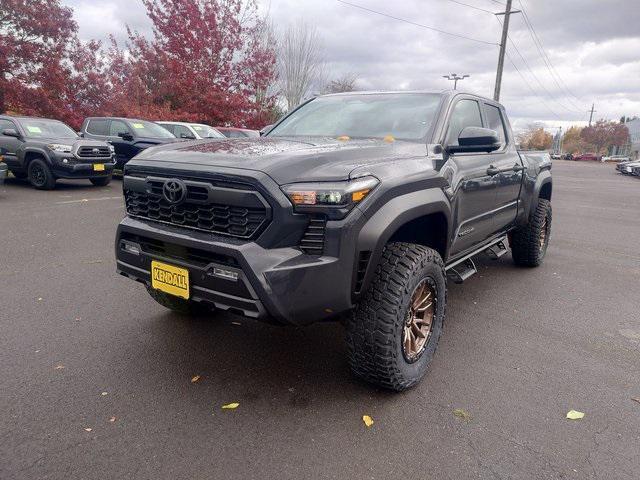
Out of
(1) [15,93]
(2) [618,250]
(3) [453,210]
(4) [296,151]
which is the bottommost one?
(2) [618,250]

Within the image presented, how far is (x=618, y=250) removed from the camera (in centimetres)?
725

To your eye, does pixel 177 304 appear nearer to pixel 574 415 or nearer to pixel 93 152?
pixel 574 415

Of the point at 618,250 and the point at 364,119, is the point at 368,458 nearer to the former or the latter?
the point at 364,119

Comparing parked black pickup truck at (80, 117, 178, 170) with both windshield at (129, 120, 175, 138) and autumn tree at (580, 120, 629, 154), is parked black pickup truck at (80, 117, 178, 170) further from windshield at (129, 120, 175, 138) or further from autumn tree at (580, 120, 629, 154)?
autumn tree at (580, 120, 629, 154)

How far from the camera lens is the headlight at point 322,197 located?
93.5 inches

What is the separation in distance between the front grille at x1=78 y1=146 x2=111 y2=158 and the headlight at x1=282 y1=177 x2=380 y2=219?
1002 centimetres

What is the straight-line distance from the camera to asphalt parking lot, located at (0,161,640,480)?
7.52ft

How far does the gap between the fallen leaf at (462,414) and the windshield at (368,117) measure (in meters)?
1.80

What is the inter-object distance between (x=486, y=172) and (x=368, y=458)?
8.53ft

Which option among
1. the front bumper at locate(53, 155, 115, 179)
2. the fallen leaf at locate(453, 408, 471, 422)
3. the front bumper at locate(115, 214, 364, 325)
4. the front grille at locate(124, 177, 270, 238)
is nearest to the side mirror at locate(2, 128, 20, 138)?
the front bumper at locate(53, 155, 115, 179)

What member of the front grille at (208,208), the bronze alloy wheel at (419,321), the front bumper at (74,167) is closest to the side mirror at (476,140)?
the bronze alloy wheel at (419,321)

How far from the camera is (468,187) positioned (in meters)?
3.65

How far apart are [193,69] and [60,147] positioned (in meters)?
11.4

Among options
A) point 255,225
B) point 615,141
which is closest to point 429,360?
point 255,225
